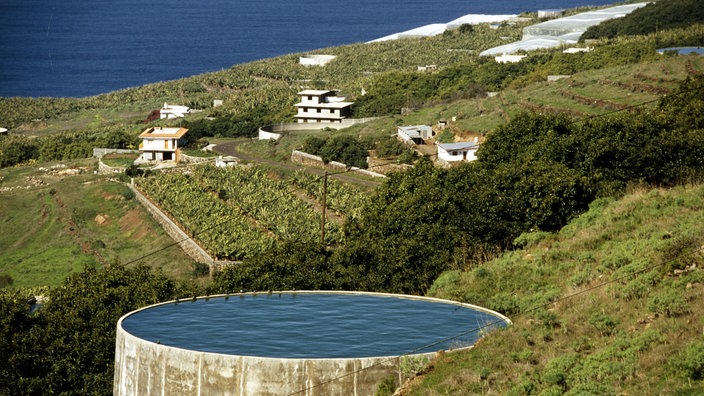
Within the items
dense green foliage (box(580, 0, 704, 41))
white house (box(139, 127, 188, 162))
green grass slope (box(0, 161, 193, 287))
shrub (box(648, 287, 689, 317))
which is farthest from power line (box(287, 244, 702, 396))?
dense green foliage (box(580, 0, 704, 41))

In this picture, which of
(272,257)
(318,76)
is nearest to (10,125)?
(318,76)

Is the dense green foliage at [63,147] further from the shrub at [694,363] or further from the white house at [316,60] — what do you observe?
the shrub at [694,363]

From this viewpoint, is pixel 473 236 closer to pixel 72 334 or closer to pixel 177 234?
pixel 72 334

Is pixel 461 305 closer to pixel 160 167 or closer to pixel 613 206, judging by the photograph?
pixel 613 206

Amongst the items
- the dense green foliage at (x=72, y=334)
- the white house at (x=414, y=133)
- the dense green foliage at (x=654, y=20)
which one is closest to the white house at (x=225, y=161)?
the white house at (x=414, y=133)

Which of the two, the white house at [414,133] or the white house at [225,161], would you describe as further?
the white house at [414,133]

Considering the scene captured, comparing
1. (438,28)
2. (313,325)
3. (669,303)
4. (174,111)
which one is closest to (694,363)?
(669,303)

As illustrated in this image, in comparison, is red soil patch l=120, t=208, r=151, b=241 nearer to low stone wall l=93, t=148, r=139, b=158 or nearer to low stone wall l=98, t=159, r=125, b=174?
low stone wall l=98, t=159, r=125, b=174
